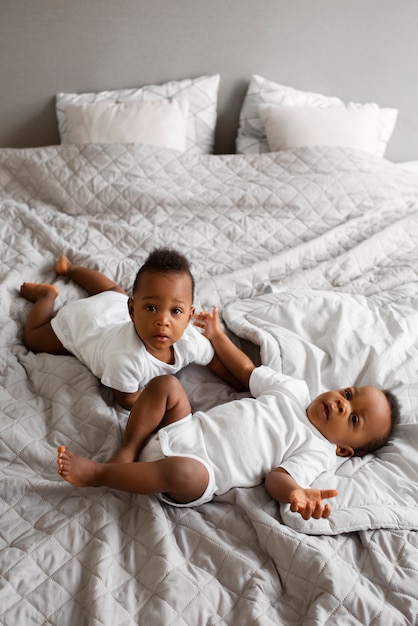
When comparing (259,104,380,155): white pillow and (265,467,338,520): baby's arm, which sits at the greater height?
(259,104,380,155): white pillow

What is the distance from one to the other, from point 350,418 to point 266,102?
159 cm

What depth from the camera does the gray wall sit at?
233 centimetres

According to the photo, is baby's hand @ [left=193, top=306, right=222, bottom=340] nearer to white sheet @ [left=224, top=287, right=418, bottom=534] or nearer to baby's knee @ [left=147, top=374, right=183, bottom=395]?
white sheet @ [left=224, top=287, right=418, bottom=534]

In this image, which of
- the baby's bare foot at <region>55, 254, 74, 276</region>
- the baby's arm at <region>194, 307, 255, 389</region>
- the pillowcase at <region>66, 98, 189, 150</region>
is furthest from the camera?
the pillowcase at <region>66, 98, 189, 150</region>

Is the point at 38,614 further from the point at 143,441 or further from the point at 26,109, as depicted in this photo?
the point at 26,109

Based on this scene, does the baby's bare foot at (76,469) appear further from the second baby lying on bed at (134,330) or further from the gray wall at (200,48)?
the gray wall at (200,48)

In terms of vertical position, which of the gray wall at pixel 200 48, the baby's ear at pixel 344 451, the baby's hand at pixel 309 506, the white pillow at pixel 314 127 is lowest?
the baby's ear at pixel 344 451

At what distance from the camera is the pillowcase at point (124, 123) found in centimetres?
229

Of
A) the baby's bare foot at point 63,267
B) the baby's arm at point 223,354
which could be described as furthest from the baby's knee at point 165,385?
the baby's bare foot at point 63,267

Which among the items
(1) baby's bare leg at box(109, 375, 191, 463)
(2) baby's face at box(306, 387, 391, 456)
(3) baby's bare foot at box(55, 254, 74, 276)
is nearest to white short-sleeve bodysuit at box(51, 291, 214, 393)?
(1) baby's bare leg at box(109, 375, 191, 463)

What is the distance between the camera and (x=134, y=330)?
4.58 feet

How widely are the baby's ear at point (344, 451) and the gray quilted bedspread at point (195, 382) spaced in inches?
3.0

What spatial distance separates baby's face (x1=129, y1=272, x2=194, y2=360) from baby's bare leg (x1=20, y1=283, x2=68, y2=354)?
0.30 m

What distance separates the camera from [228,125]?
263 centimetres
